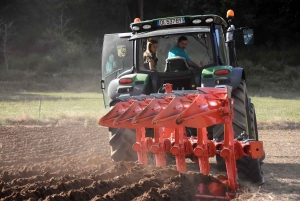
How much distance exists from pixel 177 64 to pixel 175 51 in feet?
1.00

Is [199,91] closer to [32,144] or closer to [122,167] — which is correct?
[122,167]

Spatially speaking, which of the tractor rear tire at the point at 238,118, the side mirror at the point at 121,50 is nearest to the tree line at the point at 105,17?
the side mirror at the point at 121,50

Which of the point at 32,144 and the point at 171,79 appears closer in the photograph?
the point at 171,79

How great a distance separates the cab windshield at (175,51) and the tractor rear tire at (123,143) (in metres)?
→ 1.07

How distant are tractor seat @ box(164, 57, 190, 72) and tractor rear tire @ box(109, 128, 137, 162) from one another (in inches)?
40.9

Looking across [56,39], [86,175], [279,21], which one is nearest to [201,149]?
[86,175]

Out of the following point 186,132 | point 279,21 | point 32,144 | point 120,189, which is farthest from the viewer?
point 279,21

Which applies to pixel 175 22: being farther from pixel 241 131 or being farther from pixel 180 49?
pixel 241 131

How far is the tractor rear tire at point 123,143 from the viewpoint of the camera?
24.3ft

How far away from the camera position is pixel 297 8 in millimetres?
39219

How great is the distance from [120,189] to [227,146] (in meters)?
1.30

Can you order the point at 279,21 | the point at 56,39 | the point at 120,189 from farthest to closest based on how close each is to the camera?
the point at 56,39 → the point at 279,21 → the point at 120,189

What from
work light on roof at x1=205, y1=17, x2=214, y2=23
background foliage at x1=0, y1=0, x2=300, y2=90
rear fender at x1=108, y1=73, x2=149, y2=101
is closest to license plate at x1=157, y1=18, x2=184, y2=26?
work light on roof at x1=205, y1=17, x2=214, y2=23

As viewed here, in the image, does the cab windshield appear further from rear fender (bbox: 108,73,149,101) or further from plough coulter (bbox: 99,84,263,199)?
plough coulter (bbox: 99,84,263,199)
